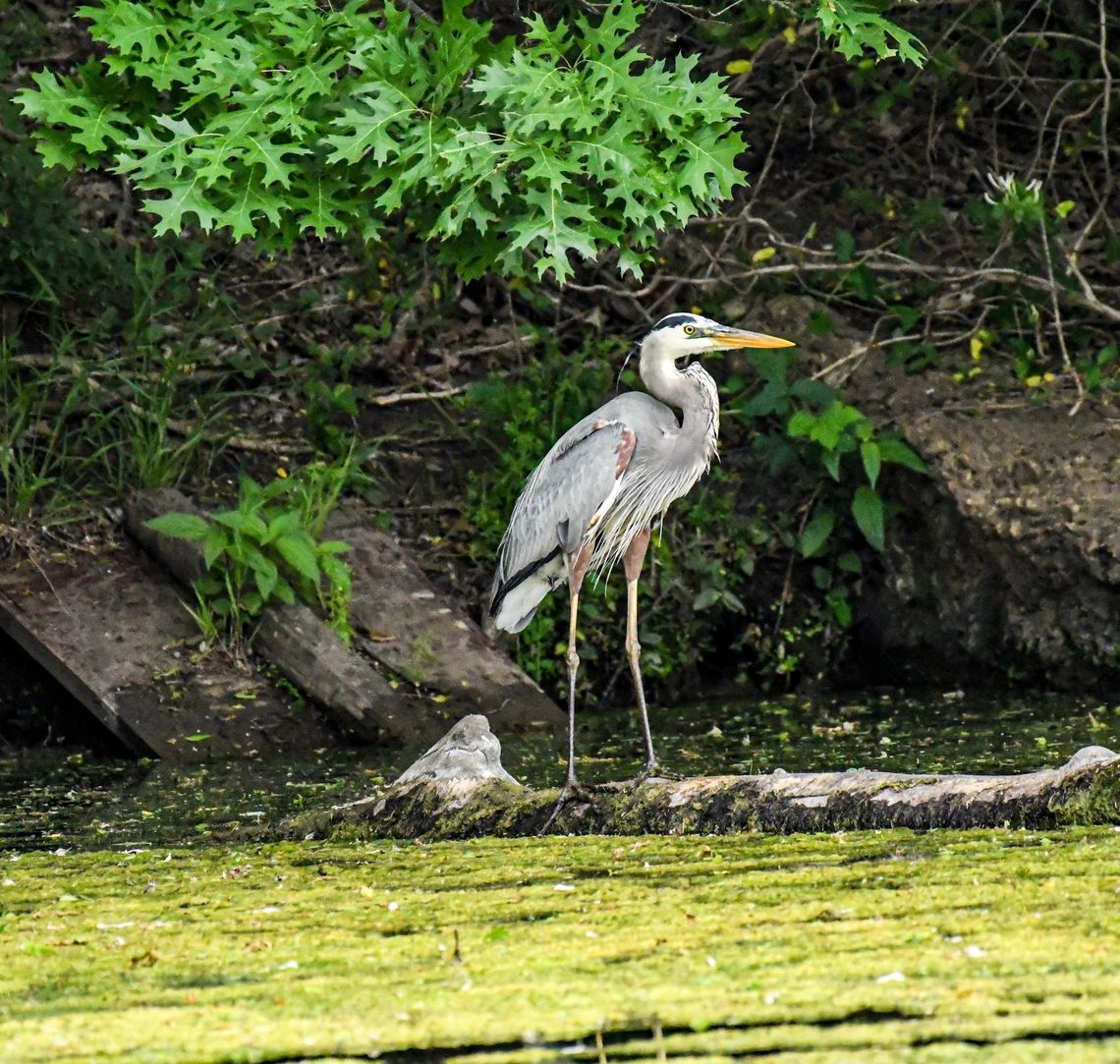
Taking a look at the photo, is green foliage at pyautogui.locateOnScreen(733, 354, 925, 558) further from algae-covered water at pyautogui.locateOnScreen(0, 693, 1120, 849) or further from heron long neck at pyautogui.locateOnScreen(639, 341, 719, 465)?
heron long neck at pyautogui.locateOnScreen(639, 341, 719, 465)

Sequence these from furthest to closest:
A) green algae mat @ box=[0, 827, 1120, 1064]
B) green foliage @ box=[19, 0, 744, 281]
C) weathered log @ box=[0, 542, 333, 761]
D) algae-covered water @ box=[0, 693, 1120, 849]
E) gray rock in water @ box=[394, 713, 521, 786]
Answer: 1. weathered log @ box=[0, 542, 333, 761]
2. algae-covered water @ box=[0, 693, 1120, 849]
3. gray rock in water @ box=[394, 713, 521, 786]
4. green foliage @ box=[19, 0, 744, 281]
5. green algae mat @ box=[0, 827, 1120, 1064]

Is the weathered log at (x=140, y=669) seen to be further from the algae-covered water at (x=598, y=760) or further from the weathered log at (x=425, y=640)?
the weathered log at (x=425, y=640)

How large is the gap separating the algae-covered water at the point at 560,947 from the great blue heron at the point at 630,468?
143 centimetres

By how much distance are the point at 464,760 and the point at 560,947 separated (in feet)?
5.44

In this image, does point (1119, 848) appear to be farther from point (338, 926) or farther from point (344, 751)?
point (344, 751)

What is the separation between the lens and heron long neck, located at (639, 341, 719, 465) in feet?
20.1

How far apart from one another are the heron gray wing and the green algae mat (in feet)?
5.18

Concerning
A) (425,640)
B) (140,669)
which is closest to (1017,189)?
(425,640)

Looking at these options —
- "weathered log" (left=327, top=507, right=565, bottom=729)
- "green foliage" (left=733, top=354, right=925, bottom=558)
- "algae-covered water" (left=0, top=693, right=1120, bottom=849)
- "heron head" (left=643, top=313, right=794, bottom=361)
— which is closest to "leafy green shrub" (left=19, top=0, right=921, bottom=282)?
"heron head" (left=643, top=313, right=794, bottom=361)

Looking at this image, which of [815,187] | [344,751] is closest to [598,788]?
[344,751]

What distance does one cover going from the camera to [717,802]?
15.1 feet

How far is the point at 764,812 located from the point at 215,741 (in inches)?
124

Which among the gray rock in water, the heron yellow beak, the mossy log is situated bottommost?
the mossy log

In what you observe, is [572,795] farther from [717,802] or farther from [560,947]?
[560,947]
